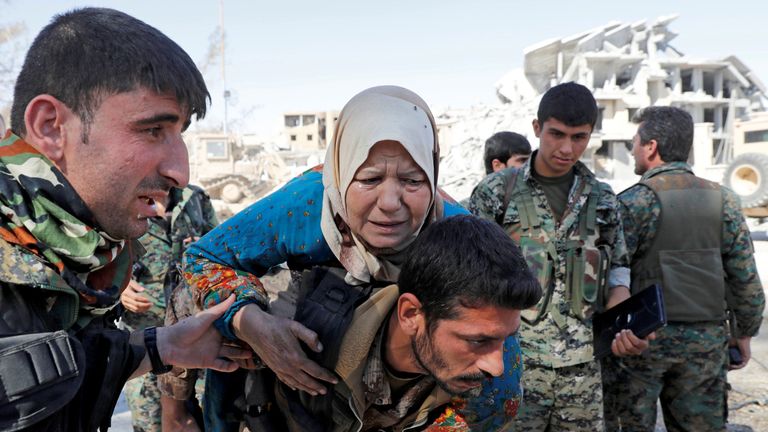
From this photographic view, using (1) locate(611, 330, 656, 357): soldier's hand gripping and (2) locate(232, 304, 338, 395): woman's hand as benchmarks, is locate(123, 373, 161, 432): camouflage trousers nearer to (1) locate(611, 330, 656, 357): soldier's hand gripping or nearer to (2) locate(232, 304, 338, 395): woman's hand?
(2) locate(232, 304, 338, 395): woman's hand

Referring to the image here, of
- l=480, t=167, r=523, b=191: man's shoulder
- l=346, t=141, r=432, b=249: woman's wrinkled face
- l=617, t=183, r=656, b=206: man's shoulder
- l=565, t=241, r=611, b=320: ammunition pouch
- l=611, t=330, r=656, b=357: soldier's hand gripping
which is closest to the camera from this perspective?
l=346, t=141, r=432, b=249: woman's wrinkled face

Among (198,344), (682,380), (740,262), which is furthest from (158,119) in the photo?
(740,262)

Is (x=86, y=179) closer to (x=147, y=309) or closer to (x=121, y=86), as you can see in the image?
(x=121, y=86)

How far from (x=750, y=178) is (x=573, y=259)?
13726 millimetres

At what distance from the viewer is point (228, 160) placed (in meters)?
26.0

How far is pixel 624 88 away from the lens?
3216 cm

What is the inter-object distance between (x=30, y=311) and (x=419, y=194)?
Answer: 114cm

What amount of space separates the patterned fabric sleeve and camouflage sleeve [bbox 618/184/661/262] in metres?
2.38

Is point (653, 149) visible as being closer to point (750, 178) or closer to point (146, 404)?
point (146, 404)

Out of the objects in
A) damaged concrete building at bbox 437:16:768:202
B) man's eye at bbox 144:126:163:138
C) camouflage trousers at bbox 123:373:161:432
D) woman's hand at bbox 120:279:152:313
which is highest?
damaged concrete building at bbox 437:16:768:202

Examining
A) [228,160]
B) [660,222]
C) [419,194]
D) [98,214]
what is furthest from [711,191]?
[228,160]

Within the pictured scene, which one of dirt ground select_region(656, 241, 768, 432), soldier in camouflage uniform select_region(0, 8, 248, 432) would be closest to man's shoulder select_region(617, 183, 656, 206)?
dirt ground select_region(656, 241, 768, 432)

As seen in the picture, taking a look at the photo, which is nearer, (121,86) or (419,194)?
(121,86)

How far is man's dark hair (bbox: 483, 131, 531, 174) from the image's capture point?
16.3 feet
